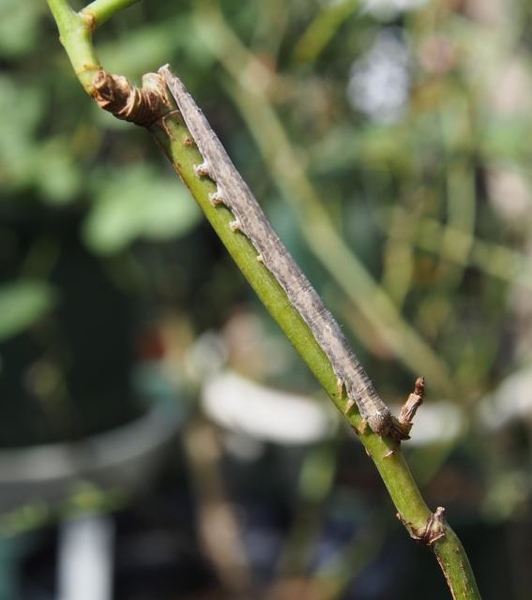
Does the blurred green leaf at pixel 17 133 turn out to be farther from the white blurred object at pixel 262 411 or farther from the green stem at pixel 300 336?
the green stem at pixel 300 336

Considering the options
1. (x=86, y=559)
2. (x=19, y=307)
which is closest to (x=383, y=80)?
(x=19, y=307)

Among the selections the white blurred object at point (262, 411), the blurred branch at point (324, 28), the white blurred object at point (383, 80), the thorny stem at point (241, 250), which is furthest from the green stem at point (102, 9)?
the white blurred object at point (262, 411)

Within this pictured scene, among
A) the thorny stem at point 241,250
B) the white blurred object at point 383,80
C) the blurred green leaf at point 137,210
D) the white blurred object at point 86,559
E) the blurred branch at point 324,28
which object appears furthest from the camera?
the white blurred object at point 86,559

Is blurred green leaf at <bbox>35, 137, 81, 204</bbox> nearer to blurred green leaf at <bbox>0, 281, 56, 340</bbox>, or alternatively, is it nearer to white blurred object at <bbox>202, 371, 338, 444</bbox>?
blurred green leaf at <bbox>0, 281, 56, 340</bbox>

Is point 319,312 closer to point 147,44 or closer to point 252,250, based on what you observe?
point 252,250

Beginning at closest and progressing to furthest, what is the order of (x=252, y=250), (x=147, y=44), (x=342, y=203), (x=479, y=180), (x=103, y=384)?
1. (x=252, y=250)
2. (x=147, y=44)
3. (x=342, y=203)
4. (x=103, y=384)
5. (x=479, y=180)

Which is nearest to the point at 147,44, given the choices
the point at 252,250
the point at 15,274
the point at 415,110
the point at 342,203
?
the point at 415,110

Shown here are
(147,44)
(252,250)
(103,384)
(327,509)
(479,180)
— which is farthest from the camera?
(479,180)
